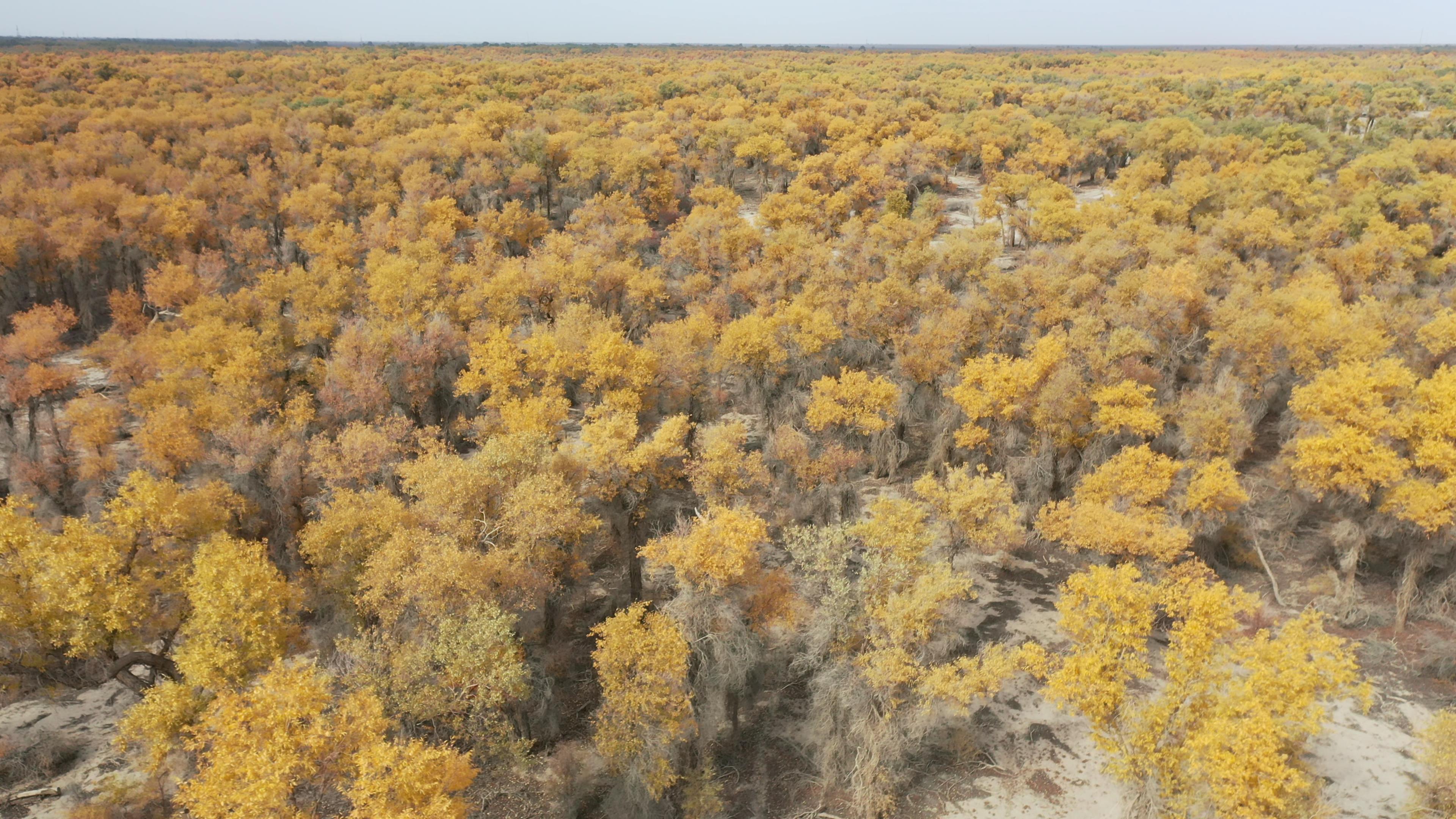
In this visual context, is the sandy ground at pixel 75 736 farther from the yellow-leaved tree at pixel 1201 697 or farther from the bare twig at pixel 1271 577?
the bare twig at pixel 1271 577

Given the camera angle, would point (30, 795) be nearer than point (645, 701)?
No

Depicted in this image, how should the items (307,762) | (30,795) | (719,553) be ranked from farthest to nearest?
(719,553) < (30,795) < (307,762)

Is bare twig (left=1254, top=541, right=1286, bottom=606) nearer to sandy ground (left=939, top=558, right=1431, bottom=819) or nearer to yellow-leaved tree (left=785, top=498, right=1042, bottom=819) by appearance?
sandy ground (left=939, top=558, right=1431, bottom=819)

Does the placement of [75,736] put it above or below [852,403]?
below

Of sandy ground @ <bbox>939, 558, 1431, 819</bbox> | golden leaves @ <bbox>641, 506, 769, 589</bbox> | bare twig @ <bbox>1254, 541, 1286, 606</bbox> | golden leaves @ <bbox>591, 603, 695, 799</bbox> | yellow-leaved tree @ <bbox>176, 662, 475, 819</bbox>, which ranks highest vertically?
golden leaves @ <bbox>641, 506, 769, 589</bbox>

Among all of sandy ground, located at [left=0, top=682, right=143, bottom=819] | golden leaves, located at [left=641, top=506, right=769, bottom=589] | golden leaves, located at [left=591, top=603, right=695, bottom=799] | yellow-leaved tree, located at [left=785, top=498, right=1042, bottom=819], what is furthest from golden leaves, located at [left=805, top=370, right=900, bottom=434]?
sandy ground, located at [left=0, top=682, right=143, bottom=819]

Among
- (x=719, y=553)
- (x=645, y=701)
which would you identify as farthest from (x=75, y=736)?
(x=719, y=553)

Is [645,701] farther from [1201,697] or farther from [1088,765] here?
[1088,765]

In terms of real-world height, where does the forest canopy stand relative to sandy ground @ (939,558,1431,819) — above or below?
above

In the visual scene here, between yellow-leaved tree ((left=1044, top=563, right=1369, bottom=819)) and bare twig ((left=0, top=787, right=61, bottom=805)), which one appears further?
bare twig ((left=0, top=787, right=61, bottom=805))

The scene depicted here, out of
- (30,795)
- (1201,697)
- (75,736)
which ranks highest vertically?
(1201,697)
